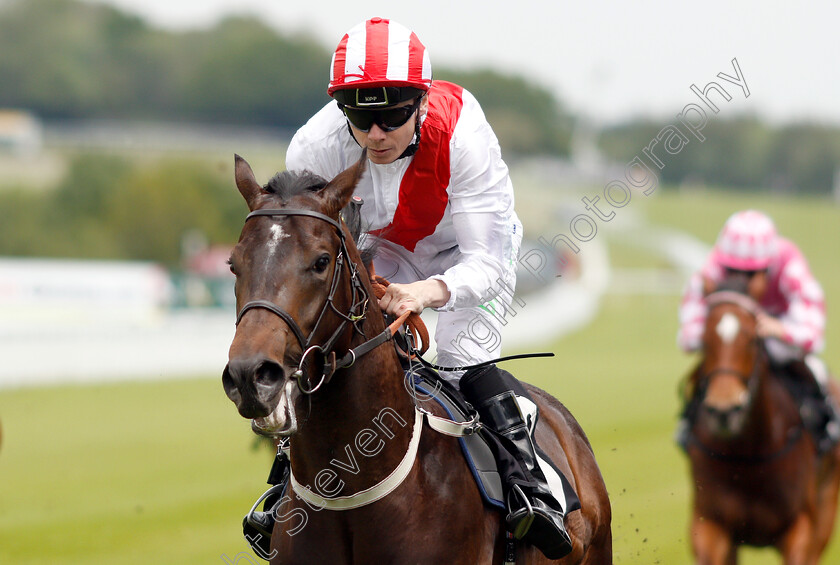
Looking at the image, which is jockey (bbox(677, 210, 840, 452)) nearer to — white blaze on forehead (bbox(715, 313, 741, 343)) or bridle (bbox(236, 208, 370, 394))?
white blaze on forehead (bbox(715, 313, 741, 343))

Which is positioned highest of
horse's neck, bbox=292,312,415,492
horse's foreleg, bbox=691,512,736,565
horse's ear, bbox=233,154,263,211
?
horse's ear, bbox=233,154,263,211

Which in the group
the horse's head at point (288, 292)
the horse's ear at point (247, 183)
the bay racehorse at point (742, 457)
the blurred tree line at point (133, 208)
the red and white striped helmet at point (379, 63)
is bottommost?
the blurred tree line at point (133, 208)

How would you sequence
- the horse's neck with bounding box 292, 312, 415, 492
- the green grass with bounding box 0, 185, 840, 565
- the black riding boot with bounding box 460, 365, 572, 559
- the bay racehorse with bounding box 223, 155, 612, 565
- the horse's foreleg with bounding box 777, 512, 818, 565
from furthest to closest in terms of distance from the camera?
the green grass with bounding box 0, 185, 840, 565 → the horse's foreleg with bounding box 777, 512, 818, 565 → the black riding boot with bounding box 460, 365, 572, 559 → the horse's neck with bounding box 292, 312, 415, 492 → the bay racehorse with bounding box 223, 155, 612, 565

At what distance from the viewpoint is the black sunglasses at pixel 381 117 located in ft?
11.0

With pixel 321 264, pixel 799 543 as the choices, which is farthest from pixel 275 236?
pixel 799 543

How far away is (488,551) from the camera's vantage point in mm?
3400

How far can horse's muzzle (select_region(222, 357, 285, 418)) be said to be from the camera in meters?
2.52

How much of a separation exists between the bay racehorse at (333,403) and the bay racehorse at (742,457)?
9.04ft

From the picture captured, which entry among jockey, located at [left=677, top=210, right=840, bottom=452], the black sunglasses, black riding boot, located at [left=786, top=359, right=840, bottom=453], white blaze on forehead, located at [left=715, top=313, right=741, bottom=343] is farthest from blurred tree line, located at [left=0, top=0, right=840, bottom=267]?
the black sunglasses

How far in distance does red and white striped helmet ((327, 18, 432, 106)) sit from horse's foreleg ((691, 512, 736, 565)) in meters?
3.58

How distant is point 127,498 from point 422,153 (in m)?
6.57

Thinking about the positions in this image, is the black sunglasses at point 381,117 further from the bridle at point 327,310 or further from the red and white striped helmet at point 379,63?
the bridle at point 327,310

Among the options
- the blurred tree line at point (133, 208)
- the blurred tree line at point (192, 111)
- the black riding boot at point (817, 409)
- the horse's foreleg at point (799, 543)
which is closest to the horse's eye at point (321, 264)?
the horse's foreleg at point (799, 543)

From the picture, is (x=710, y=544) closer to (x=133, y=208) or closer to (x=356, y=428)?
(x=356, y=428)
